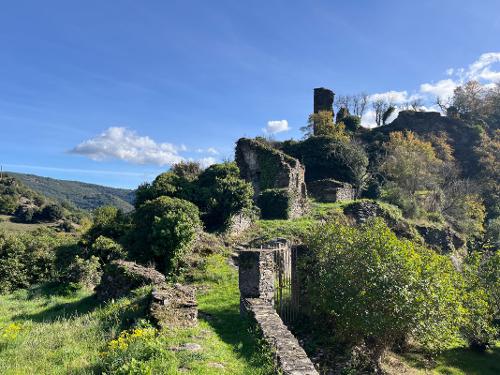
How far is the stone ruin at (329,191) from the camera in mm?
35750

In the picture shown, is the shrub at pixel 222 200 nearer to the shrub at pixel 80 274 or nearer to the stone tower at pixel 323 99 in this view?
the shrub at pixel 80 274

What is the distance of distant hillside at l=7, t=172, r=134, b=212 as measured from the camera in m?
150

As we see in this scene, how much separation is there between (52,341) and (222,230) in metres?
14.1

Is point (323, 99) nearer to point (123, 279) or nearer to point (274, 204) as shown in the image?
point (274, 204)

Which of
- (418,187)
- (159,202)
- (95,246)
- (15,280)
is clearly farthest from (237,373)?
(418,187)

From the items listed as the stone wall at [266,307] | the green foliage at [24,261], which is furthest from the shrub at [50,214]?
the stone wall at [266,307]

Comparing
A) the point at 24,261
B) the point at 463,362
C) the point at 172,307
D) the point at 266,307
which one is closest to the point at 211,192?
the point at 24,261

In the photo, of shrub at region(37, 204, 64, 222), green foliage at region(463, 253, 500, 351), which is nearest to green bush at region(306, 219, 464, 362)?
green foliage at region(463, 253, 500, 351)

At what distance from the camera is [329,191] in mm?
35875

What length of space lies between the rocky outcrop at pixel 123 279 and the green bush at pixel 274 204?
15.5 m

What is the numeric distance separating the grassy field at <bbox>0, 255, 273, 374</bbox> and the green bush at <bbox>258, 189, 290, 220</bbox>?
612 inches

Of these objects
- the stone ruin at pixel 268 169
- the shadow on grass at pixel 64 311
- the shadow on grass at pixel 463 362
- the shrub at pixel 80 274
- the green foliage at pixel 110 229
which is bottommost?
the shadow on grass at pixel 463 362

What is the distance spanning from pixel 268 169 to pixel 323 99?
35009 millimetres

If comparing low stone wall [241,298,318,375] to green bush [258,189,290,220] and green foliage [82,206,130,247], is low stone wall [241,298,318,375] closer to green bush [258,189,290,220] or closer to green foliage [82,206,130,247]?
green foliage [82,206,130,247]
